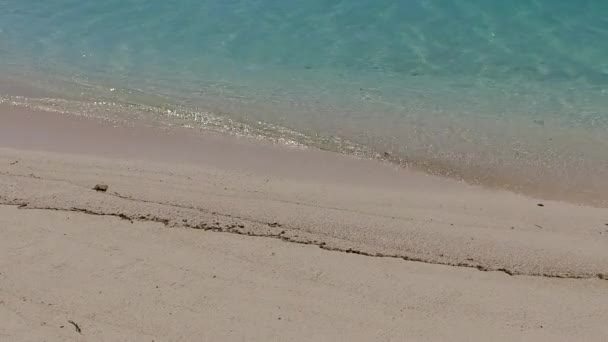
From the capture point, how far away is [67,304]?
4078 mm

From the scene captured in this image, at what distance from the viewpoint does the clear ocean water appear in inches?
271

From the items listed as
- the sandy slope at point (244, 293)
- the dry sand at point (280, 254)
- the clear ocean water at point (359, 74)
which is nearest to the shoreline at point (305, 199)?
Result: the dry sand at point (280, 254)

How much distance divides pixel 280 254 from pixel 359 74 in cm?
454

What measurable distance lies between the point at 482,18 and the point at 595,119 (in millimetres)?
3527

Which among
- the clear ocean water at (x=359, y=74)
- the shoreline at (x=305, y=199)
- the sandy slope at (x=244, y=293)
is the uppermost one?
the clear ocean water at (x=359, y=74)

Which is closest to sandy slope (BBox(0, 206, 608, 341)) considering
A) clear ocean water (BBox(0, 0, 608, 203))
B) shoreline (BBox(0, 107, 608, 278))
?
shoreline (BBox(0, 107, 608, 278))

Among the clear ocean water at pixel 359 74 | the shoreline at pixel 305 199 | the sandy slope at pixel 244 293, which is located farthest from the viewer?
the clear ocean water at pixel 359 74

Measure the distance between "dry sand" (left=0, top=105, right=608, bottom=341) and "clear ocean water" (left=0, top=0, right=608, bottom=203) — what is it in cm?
88

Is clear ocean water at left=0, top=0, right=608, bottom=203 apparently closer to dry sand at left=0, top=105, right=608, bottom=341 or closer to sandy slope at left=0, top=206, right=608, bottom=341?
dry sand at left=0, top=105, right=608, bottom=341

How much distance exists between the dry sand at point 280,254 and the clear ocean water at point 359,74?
2.90 ft

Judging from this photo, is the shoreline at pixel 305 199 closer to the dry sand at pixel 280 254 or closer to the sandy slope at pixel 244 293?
the dry sand at pixel 280 254

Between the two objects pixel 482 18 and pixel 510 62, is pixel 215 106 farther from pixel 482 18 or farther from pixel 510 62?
pixel 482 18

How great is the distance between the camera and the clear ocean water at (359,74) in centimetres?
689

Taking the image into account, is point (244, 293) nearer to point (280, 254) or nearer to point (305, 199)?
point (280, 254)
